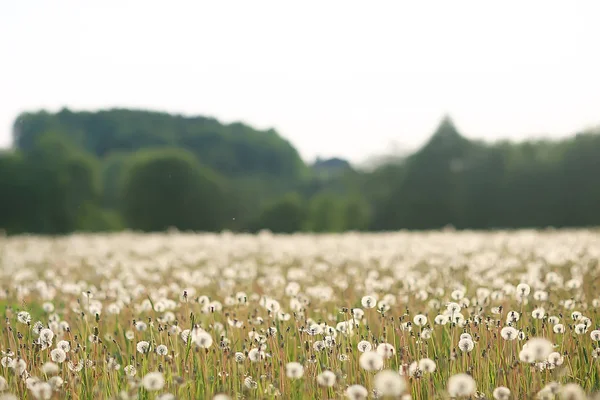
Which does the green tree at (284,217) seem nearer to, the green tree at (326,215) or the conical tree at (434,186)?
the green tree at (326,215)

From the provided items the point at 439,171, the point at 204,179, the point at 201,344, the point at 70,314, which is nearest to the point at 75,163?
the point at 204,179

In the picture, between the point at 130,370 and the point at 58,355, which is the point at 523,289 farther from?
the point at 58,355

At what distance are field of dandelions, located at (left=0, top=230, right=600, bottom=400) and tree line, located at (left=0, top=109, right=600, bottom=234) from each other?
111 ft

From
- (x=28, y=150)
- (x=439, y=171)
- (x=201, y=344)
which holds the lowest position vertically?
(x=201, y=344)

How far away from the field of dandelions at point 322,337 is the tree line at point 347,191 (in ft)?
111

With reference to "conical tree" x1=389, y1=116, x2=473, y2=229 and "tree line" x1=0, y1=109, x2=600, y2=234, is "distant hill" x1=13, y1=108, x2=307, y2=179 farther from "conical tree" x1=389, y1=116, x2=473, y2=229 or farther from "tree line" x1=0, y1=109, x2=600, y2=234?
"conical tree" x1=389, y1=116, x2=473, y2=229

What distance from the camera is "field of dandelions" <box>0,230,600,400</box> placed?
3627mm

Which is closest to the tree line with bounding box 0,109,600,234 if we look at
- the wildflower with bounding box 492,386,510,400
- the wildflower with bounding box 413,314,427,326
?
the wildflower with bounding box 413,314,427,326

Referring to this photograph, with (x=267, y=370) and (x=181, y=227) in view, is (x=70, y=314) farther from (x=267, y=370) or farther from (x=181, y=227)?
(x=181, y=227)

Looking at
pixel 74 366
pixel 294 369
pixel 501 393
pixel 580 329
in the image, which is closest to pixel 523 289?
pixel 580 329

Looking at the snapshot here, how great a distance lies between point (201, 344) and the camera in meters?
3.62

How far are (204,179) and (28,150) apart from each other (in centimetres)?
1539

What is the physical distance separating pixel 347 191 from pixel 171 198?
56.4 feet

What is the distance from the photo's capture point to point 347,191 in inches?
2281
